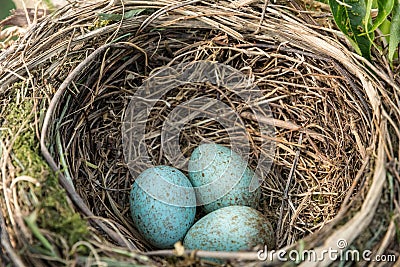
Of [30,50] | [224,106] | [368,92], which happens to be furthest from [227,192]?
[30,50]

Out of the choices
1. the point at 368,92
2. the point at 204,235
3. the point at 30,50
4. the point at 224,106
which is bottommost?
the point at 204,235

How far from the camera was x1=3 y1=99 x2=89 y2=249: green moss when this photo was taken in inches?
45.8

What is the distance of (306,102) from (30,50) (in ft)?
3.03

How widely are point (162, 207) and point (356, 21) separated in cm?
82

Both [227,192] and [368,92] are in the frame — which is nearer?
[368,92]

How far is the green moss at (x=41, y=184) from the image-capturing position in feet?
3.82

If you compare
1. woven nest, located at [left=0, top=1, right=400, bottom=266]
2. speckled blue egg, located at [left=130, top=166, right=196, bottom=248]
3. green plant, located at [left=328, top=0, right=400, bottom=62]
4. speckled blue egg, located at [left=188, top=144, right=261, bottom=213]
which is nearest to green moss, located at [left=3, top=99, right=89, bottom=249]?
woven nest, located at [left=0, top=1, right=400, bottom=266]

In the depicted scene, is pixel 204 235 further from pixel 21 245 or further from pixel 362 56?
pixel 362 56

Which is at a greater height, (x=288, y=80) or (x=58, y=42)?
(x=58, y=42)

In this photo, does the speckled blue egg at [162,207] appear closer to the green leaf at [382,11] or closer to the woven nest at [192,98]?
the woven nest at [192,98]

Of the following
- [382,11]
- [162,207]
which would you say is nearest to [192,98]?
Answer: [162,207]

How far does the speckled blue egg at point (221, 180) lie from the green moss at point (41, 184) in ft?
1.84

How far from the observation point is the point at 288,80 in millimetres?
1798

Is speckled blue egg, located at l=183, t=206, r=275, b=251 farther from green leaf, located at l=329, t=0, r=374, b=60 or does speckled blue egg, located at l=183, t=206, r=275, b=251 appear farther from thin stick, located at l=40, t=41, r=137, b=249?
green leaf, located at l=329, t=0, r=374, b=60
